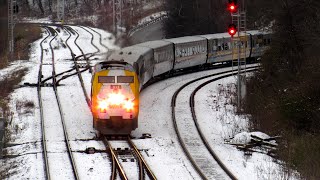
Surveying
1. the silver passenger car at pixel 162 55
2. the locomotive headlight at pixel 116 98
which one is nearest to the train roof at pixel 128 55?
the locomotive headlight at pixel 116 98

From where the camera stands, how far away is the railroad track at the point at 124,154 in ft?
52.9

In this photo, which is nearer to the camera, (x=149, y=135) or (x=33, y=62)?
(x=149, y=135)

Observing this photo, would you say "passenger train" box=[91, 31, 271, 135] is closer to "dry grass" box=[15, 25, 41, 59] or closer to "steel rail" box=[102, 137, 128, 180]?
"steel rail" box=[102, 137, 128, 180]

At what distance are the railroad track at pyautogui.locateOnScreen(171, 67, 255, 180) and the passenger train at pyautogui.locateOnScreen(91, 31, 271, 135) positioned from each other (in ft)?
6.59

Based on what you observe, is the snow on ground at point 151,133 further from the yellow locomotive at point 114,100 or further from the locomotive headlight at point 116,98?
the locomotive headlight at point 116,98

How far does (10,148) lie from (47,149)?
5.07 ft

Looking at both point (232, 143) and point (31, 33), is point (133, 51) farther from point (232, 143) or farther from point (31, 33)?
point (31, 33)

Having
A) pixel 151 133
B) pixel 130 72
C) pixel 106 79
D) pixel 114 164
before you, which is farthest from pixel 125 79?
pixel 114 164

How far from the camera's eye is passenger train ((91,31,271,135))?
816 inches

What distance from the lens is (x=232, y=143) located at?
2036 centimetres

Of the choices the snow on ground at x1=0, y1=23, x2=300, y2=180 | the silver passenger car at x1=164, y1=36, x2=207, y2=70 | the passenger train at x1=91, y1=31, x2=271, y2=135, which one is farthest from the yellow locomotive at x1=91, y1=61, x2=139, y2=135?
the silver passenger car at x1=164, y1=36, x2=207, y2=70

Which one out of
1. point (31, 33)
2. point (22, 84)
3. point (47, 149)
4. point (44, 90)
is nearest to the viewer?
point (47, 149)

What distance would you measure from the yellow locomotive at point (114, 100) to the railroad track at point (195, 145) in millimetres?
2090

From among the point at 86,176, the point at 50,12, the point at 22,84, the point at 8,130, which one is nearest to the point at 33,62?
the point at 22,84
